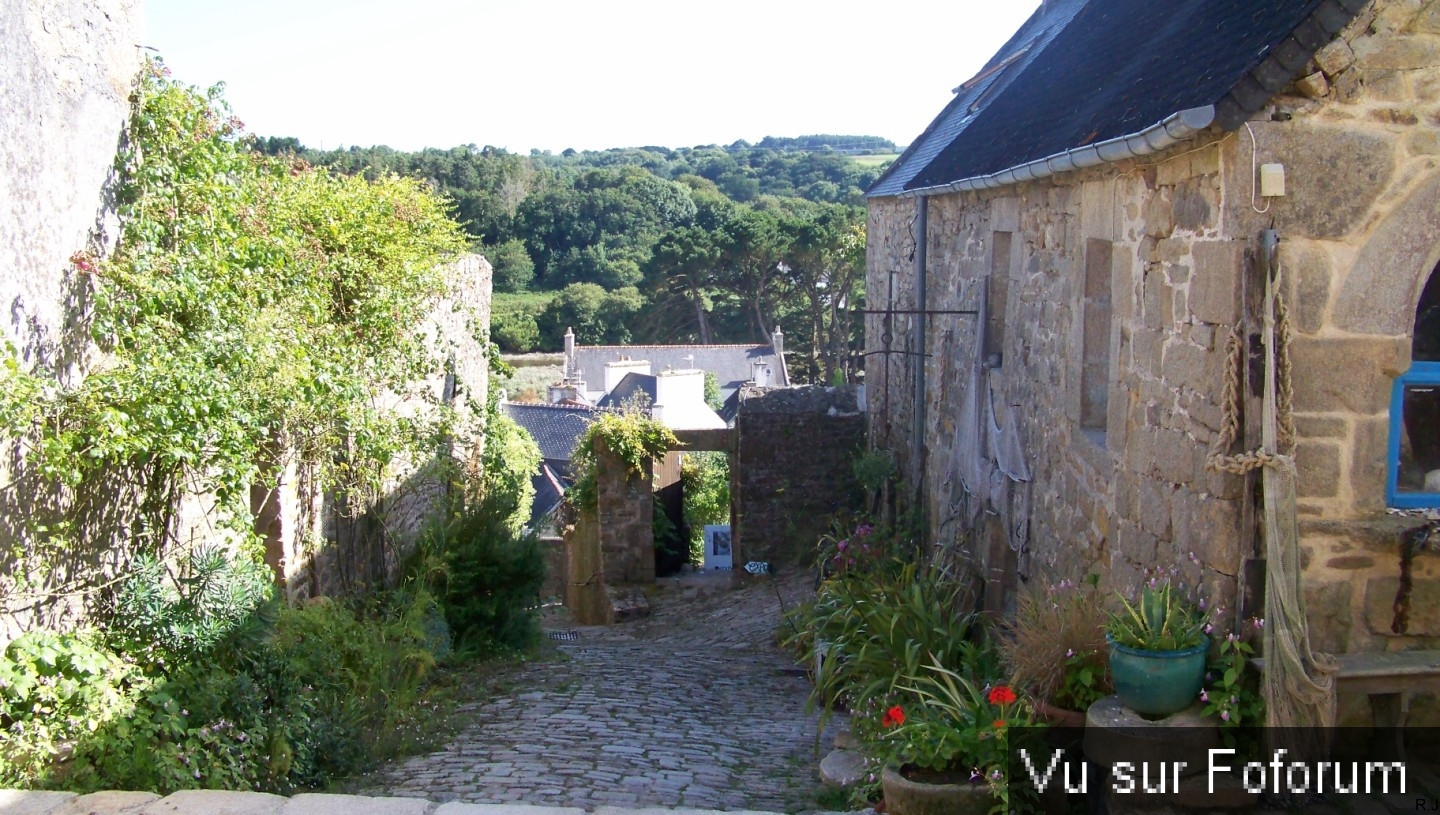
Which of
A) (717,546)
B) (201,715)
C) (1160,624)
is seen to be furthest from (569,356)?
(1160,624)

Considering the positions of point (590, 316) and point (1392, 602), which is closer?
point (1392, 602)

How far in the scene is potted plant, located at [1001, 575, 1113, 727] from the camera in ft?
14.6

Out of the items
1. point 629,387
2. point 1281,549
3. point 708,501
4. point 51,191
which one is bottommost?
point 708,501

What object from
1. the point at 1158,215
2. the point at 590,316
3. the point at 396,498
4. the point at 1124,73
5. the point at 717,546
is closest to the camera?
the point at 1158,215

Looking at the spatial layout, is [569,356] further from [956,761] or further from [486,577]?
[956,761]

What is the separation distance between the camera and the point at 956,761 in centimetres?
441

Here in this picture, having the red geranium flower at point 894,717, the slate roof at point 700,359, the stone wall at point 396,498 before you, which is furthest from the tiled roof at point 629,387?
the red geranium flower at point 894,717

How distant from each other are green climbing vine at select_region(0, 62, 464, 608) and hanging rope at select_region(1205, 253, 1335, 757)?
177 inches

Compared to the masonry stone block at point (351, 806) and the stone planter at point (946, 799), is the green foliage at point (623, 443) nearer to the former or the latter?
the stone planter at point (946, 799)

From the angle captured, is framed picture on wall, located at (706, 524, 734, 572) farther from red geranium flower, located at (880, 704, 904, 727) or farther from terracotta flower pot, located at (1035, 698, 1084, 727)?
terracotta flower pot, located at (1035, 698, 1084, 727)

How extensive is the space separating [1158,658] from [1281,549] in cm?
58

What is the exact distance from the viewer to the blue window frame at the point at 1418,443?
4.35 m

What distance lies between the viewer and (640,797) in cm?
512

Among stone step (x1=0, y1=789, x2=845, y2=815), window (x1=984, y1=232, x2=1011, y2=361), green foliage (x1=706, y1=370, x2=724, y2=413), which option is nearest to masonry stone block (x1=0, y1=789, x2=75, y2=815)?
stone step (x1=0, y1=789, x2=845, y2=815)
